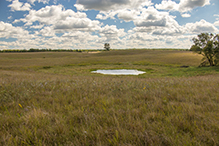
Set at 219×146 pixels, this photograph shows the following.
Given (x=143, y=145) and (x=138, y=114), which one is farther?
(x=138, y=114)

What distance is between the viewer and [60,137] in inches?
111

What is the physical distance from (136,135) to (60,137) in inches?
60.4

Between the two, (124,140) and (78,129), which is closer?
(124,140)

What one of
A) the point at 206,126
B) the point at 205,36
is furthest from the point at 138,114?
the point at 205,36

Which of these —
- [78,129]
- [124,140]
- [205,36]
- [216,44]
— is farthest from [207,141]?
[205,36]

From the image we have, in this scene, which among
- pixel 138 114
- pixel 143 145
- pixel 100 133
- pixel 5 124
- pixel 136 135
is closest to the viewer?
pixel 143 145

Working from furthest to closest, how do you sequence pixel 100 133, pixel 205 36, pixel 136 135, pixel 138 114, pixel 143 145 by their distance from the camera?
pixel 205 36 < pixel 138 114 < pixel 100 133 < pixel 136 135 < pixel 143 145

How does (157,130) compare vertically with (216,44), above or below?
below

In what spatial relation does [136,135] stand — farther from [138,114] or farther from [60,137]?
[60,137]

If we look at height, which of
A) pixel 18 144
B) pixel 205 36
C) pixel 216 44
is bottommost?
pixel 18 144

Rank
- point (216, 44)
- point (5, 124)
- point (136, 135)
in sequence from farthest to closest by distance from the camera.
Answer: point (216, 44) → point (5, 124) → point (136, 135)

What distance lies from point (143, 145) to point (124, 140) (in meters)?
0.36

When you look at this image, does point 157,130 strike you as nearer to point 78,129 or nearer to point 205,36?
point 78,129

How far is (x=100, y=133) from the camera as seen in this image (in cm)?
291
